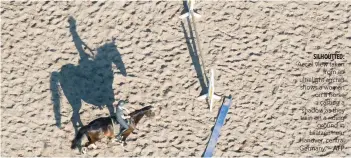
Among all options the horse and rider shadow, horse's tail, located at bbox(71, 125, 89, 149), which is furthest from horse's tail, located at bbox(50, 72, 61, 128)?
horse's tail, located at bbox(71, 125, 89, 149)

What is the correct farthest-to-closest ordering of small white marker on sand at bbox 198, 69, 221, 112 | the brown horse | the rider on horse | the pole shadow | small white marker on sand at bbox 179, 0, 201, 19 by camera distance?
small white marker on sand at bbox 179, 0, 201, 19
the pole shadow
small white marker on sand at bbox 198, 69, 221, 112
the brown horse
the rider on horse

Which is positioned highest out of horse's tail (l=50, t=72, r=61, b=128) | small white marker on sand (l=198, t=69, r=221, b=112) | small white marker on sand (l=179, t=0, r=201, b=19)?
small white marker on sand (l=179, t=0, r=201, b=19)

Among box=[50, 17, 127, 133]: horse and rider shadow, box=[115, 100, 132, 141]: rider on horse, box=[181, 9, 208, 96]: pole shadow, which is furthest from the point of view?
box=[181, 9, 208, 96]: pole shadow

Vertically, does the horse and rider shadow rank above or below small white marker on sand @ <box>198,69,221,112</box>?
above

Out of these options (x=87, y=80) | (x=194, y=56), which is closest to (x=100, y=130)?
(x=87, y=80)

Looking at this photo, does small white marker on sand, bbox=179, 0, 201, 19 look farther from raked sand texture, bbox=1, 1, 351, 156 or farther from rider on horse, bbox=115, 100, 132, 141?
rider on horse, bbox=115, 100, 132, 141

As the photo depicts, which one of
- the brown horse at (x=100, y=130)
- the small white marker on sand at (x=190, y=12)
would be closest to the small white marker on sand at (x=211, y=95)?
the brown horse at (x=100, y=130)

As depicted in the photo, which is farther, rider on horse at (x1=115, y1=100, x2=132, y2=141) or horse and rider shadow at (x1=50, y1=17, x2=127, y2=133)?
horse and rider shadow at (x1=50, y1=17, x2=127, y2=133)

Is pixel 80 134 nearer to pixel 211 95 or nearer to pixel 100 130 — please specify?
pixel 100 130
